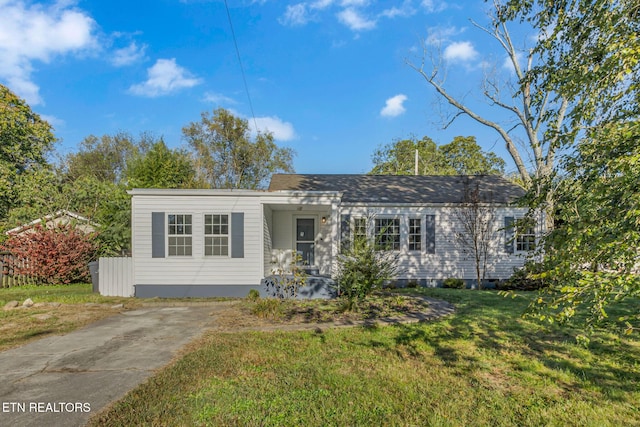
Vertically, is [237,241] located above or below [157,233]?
below

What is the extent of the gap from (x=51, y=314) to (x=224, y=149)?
78.3ft

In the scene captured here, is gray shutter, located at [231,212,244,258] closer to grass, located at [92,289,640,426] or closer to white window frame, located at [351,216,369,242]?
white window frame, located at [351,216,369,242]

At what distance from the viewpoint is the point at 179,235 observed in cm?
1020

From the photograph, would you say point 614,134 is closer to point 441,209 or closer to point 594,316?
point 594,316

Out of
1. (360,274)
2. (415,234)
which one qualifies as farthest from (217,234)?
(415,234)

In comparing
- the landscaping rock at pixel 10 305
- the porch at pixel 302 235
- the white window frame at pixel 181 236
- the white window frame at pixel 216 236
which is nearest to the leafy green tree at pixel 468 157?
the porch at pixel 302 235

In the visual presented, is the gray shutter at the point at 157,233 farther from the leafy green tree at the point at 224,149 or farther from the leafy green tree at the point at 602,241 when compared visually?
the leafy green tree at the point at 224,149

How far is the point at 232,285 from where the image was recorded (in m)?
10.2

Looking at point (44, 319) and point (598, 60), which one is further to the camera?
point (44, 319)

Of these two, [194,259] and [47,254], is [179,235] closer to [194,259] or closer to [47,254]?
[194,259]

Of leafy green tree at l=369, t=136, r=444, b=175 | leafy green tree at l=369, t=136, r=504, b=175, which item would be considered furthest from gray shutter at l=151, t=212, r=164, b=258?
leafy green tree at l=369, t=136, r=504, b=175

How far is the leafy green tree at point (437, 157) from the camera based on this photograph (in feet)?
111

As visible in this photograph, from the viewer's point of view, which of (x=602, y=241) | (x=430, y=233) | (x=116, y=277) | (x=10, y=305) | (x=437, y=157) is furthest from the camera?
(x=437, y=157)

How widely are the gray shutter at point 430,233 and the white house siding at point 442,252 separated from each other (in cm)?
10
